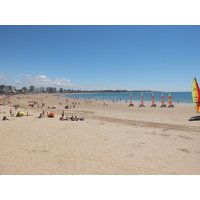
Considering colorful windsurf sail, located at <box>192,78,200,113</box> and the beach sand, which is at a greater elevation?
colorful windsurf sail, located at <box>192,78,200,113</box>

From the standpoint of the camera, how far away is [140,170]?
14.6ft

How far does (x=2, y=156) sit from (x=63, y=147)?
239 cm

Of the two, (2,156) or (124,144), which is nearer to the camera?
(2,156)

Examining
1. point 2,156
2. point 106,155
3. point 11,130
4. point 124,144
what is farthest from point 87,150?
point 11,130

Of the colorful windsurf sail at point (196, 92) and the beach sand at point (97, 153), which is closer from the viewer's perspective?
the beach sand at point (97, 153)

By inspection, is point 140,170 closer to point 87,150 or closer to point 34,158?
point 87,150

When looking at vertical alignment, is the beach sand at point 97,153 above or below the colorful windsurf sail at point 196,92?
below

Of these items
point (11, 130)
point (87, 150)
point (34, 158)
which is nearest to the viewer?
point (34, 158)

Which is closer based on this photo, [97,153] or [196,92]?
[97,153]

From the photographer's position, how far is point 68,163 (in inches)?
193

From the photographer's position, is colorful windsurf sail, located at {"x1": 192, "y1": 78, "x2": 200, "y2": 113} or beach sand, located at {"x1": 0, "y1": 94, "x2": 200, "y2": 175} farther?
colorful windsurf sail, located at {"x1": 192, "y1": 78, "x2": 200, "y2": 113}

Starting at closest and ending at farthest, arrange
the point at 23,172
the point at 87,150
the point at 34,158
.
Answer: the point at 23,172 → the point at 34,158 → the point at 87,150

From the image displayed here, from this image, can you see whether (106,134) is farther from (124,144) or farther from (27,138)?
(27,138)

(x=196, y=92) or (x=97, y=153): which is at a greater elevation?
(x=196, y=92)
